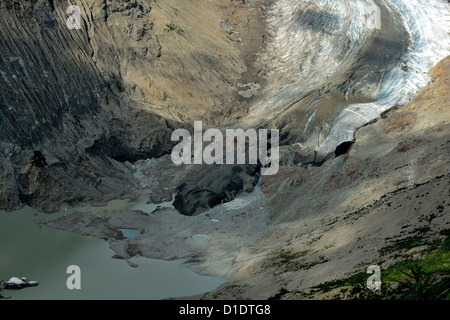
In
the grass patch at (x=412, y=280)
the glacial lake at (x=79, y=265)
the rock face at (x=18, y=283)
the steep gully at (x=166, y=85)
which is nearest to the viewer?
the grass patch at (x=412, y=280)

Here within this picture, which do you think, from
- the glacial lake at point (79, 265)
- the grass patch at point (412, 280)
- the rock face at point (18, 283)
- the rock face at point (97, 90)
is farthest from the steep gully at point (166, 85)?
the grass patch at point (412, 280)

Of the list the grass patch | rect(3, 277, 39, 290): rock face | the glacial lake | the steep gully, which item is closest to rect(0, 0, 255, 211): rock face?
the steep gully

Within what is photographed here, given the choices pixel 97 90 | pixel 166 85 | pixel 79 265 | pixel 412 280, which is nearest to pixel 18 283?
pixel 79 265

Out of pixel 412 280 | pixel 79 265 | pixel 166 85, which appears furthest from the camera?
pixel 166 85

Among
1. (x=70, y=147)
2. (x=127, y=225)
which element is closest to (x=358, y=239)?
(x=127, y=225)

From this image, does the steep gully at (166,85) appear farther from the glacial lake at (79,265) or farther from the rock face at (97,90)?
the glacial lake at (79,265)

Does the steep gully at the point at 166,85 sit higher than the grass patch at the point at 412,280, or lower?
higher

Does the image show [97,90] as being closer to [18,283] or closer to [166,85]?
[166,85]

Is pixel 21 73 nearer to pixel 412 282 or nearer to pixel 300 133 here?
pixel 300 133
